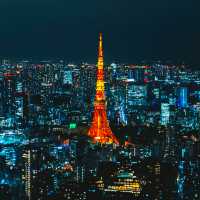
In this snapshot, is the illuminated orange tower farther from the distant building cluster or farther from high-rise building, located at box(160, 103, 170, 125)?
high-rise building, located at box(160, 103, 170, 125)

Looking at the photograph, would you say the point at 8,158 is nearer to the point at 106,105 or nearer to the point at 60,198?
the point at 60,198

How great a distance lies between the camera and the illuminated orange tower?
8555 mm

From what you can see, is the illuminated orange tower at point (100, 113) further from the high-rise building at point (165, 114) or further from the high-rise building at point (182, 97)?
the high-rise building at point (182, 97)

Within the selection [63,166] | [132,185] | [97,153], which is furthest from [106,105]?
[132,185]

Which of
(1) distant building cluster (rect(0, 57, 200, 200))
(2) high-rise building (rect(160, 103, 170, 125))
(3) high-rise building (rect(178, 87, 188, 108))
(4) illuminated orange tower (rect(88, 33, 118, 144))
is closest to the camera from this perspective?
(1) distant building cluster (rect(0, 57, 200, 200))

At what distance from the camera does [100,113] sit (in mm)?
9055

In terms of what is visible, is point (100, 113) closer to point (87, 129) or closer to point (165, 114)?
point (87, 129)

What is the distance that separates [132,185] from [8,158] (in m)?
1.39

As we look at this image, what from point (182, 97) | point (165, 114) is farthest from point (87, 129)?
point (182, 97)

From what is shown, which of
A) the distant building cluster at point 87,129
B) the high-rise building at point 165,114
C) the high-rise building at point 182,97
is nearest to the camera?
the distant building cluster at point 87,129

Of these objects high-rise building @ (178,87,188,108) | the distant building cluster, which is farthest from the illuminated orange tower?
high-rise building @ (178,87,188,108)

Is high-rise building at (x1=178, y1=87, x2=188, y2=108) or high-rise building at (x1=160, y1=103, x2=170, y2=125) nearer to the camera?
high-rise building at (x1=160, y1=103, x2=170, y2=125)

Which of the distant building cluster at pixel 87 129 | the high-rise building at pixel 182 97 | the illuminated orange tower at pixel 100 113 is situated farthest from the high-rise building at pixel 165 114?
the illuminated orange tower at pixel 100 113

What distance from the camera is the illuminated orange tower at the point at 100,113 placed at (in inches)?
337
